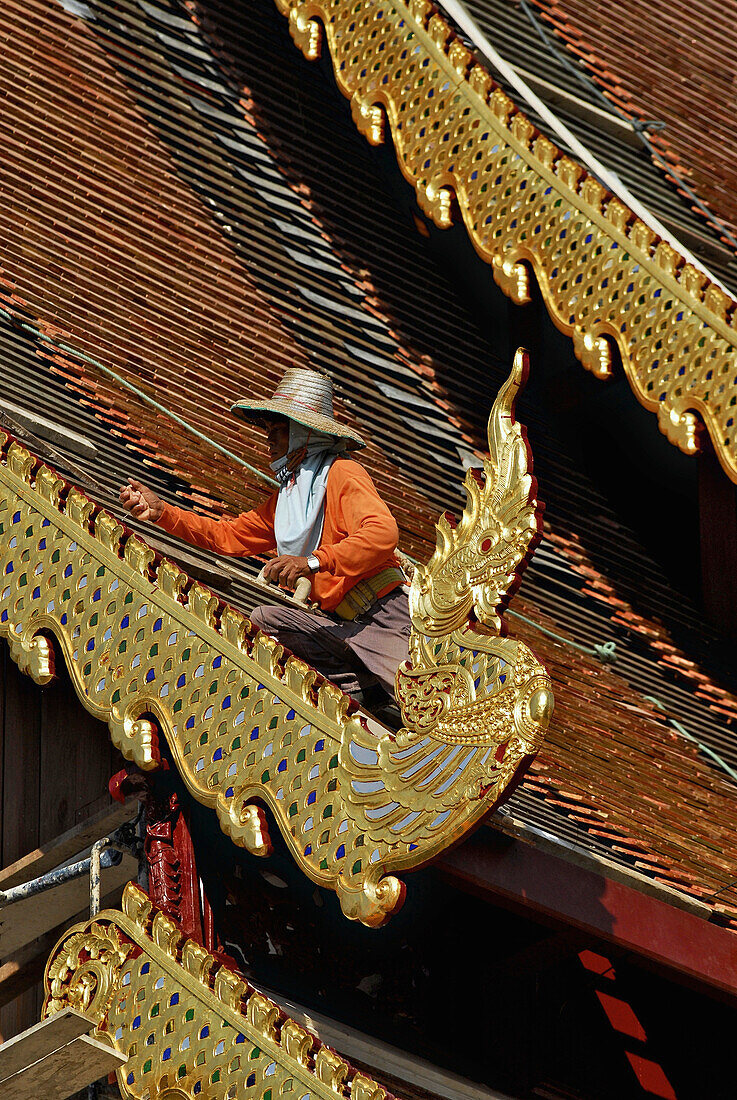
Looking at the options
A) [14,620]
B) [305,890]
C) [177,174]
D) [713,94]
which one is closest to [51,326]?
[177,174]

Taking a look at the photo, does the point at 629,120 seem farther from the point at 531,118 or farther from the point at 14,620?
the point at 14,620

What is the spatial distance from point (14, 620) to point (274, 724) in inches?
37.2

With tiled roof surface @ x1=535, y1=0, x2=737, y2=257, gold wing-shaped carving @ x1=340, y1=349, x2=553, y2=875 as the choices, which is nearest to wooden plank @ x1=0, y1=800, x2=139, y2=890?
gold wing-shaped carving @ x1=340, y1=349, x2=553, y2=875

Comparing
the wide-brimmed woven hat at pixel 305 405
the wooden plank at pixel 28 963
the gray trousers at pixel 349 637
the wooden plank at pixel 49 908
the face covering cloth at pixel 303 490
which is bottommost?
the wooden plank at pixel 28 963

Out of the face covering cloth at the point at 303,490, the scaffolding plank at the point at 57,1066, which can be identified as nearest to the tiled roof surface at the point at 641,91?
the face covering cloth at the point at 303,490

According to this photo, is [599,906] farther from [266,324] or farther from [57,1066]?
[266,324]

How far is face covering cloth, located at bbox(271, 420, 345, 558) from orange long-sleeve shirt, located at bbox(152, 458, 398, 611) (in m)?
0.04

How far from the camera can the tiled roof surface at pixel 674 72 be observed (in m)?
11.6

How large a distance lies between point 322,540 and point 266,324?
8.99 feet

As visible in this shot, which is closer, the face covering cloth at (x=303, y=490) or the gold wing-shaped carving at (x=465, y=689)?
the gold wing-shaped carving at (x=465, y=689)


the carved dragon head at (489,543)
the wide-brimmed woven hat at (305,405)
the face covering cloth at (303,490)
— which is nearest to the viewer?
the carved dragon head at (489,543)

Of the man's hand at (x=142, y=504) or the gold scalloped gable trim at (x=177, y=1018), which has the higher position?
the man's hand at (x=142, y=504)

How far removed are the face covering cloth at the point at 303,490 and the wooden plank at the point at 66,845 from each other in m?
1.07

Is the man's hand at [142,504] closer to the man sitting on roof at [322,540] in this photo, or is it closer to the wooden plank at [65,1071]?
the man sitting on roof at [322,540]
